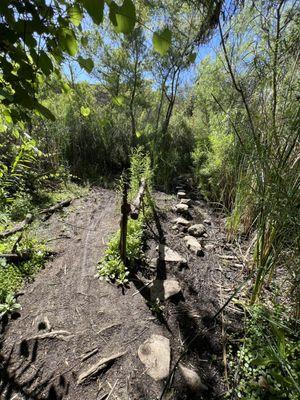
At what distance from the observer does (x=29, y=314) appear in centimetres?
191

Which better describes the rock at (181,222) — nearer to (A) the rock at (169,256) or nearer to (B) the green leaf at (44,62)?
(A) the rock at (169,256)

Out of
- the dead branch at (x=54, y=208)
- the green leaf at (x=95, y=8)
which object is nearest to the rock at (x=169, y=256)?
the dead branch at (x=54, y=208)

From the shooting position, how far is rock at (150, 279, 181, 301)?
2098mm

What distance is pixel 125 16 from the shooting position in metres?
0.51

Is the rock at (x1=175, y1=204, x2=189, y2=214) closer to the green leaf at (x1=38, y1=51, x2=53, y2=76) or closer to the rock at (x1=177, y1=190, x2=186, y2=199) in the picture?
the rock at (x1=177, y1=190, x2=186, y2=199)

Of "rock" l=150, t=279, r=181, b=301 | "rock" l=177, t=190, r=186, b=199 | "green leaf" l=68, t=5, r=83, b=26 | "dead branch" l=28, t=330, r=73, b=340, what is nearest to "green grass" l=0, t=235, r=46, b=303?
"dead branch" l=28, t=330, r=73, b=340

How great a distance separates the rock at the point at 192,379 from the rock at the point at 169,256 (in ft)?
3.66

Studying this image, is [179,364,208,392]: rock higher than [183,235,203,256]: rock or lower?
lower

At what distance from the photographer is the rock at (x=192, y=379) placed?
4.77 feet

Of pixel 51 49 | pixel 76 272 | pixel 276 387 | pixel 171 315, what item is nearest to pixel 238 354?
pixel 276 387

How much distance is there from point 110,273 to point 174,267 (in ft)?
2.18

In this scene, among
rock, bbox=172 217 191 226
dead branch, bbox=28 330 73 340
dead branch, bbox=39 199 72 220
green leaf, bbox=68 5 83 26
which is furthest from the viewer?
dead branch, bbox=39 199 72 220

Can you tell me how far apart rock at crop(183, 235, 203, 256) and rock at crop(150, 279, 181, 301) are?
0.66 metres

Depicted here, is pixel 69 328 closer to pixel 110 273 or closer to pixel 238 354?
pixel 110 273
